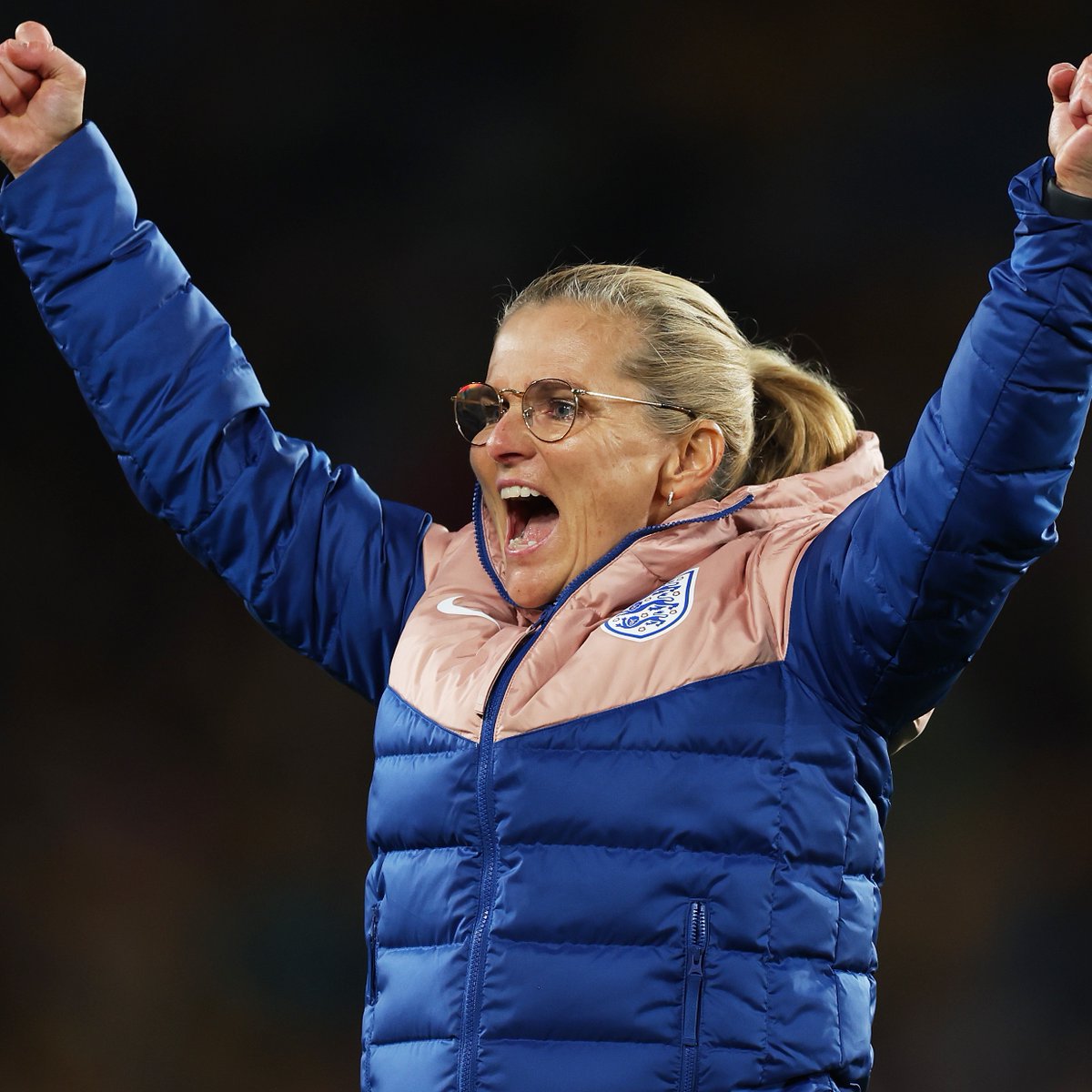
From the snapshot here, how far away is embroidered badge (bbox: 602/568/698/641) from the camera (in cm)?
122

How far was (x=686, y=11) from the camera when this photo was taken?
2984 millimetres

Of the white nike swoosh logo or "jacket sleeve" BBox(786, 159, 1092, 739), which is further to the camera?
the white nike swoosh logo

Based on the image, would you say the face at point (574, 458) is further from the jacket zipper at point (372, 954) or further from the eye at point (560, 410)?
the jacket zipper at point (372, 954)

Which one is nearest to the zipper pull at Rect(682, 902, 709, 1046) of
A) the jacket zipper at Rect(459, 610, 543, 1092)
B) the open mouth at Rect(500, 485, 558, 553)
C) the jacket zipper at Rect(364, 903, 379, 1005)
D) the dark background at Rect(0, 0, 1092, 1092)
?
the jacket zipper at Rect(459, 610, 543, 1092)

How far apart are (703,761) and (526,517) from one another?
1.24 ft

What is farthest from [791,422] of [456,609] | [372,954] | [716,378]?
[372,954]

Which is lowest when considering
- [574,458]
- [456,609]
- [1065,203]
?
[456,609]

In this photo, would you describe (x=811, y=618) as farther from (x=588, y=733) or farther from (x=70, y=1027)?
(x=70, y=1027)

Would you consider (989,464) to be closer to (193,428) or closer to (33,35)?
(193,428)

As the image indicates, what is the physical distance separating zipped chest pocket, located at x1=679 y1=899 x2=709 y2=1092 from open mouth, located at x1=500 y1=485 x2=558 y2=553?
1.30ft

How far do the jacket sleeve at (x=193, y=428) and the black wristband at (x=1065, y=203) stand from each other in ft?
2.27

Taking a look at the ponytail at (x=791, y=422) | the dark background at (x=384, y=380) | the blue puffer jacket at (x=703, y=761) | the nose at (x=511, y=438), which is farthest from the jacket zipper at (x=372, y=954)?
the dark background at (x=384, y=380)

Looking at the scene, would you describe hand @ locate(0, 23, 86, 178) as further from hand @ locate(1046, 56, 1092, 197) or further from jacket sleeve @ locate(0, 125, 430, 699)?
hand @ locate(1046, 56, 1092, 197)

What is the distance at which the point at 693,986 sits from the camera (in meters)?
1.13
